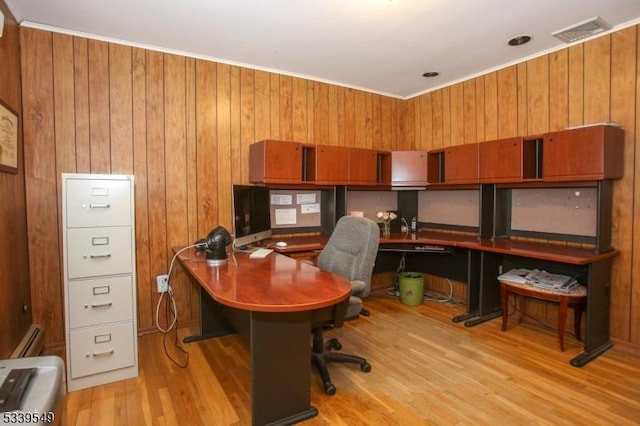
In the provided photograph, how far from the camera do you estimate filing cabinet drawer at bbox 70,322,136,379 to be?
7.48 feet

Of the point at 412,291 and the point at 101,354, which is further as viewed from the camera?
the point at 412,291

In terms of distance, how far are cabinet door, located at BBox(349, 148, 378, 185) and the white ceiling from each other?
2.94 feet

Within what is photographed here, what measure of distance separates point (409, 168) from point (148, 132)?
2.76m

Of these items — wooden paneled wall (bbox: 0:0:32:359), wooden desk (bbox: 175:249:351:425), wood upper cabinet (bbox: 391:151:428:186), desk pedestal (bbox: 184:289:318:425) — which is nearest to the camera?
wooden desk (bbox: 175:249:351:425)

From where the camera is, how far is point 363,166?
3.93 m

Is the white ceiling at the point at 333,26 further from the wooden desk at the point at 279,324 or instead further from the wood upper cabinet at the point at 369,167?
the wooden desk at the point at 279,324

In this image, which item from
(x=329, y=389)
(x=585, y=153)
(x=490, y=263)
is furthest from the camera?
(x=490, y=263)

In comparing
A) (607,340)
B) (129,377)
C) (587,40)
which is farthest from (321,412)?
(587,40)

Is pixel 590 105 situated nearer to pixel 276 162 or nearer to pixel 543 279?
pixel 543 279

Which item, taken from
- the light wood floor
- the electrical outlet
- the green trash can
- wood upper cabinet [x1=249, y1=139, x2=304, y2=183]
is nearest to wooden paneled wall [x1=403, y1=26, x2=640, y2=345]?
the light wood floor

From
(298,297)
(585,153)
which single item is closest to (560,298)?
(585,153)

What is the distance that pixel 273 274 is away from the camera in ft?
7.09

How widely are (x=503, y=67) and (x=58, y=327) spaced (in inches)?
188

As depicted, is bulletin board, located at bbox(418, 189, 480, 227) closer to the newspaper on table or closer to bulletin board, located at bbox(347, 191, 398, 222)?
bulletin board, located at bbox(347, 191, 398, 222)
